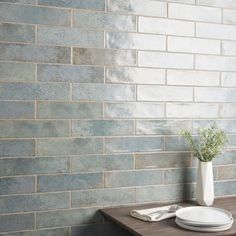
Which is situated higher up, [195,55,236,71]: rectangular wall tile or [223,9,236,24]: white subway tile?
[223,9,236,24]: white subway tile

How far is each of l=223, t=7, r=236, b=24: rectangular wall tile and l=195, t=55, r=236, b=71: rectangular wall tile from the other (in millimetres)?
194

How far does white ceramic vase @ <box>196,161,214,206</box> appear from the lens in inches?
72.6

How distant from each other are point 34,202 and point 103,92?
1.91 ft

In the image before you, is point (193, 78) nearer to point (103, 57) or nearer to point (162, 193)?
point (103, 57)

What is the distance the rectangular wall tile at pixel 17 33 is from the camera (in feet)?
5.42

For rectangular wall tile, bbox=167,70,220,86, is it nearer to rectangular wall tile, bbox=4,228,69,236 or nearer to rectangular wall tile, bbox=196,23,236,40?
rectangular wall tile, bbox=196,23,236,40

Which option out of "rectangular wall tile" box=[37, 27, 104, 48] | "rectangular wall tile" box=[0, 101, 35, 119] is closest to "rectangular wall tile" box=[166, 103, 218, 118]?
"rectangular wall tile" box=[37, 27, 104, 48]

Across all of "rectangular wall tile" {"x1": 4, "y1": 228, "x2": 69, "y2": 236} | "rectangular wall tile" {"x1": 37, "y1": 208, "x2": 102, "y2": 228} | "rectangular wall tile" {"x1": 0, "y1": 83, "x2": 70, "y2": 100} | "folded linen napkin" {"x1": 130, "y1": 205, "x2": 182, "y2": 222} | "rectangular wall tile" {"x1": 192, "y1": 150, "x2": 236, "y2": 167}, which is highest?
"rectangular wall tile" {"x1": 0, "y1": 83, "x2": 70, "y2": 100}

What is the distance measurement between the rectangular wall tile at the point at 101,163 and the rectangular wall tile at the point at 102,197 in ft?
0.34

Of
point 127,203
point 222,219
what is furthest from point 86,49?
point 222,219

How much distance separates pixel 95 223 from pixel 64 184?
242 millimetres

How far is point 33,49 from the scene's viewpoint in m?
1.70

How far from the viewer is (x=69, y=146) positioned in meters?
1.76

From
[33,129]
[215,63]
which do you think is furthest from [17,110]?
[215,63]
